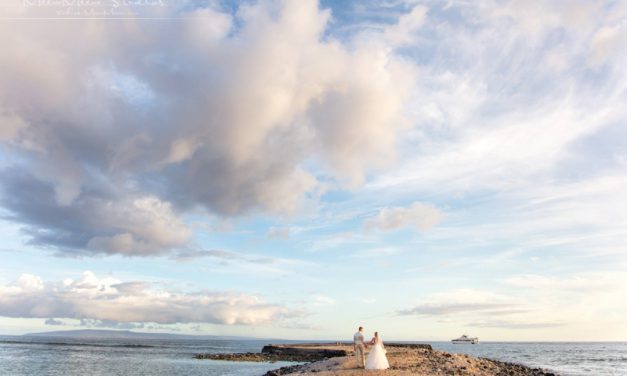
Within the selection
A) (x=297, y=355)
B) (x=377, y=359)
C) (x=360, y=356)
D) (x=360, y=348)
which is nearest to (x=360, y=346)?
(x=360, y=348)

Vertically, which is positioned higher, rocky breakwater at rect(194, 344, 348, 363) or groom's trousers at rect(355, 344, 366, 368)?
groom's trousers at rect(355, 344, 366, 368)

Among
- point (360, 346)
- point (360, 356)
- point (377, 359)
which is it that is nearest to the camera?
point (377, 359)

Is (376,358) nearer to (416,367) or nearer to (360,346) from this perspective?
(360,346)

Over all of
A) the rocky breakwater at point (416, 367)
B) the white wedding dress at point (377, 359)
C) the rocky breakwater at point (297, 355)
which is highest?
the white wedding dress at point (377, 359)

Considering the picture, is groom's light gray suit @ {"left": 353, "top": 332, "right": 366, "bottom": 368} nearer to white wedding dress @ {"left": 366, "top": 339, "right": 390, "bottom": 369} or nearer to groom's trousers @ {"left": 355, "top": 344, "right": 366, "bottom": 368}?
groom's trousers @ {"left": 355, "top": 344, "right": 366, "bottom": 368}

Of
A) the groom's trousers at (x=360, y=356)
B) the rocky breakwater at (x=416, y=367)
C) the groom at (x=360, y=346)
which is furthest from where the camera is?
the groom's trousers at (x=360, y=356)

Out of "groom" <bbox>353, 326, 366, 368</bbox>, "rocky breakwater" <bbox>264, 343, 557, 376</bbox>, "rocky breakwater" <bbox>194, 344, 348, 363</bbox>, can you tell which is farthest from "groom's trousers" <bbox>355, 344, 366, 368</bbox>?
"rocky breakwater" <bbox>194, 344, 348, 363</bbox>

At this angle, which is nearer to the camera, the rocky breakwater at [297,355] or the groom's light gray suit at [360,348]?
the groom's light gray suit at [360,348]

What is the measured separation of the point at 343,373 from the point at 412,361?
11.5m

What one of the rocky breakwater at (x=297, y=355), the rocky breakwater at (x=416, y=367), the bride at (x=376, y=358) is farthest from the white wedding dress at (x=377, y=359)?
the rocky breakwater at (x=297, y=355)

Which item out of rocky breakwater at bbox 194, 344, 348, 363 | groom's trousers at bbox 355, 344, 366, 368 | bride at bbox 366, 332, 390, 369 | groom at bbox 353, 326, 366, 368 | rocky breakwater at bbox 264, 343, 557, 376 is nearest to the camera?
bride at bbox 366, 332, 390, 369

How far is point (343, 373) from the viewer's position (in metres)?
27.3

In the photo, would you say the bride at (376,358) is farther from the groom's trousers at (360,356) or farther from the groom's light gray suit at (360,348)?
the groom's trousers at (360,356)

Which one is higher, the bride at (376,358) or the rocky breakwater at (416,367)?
the bride at (376,358)
